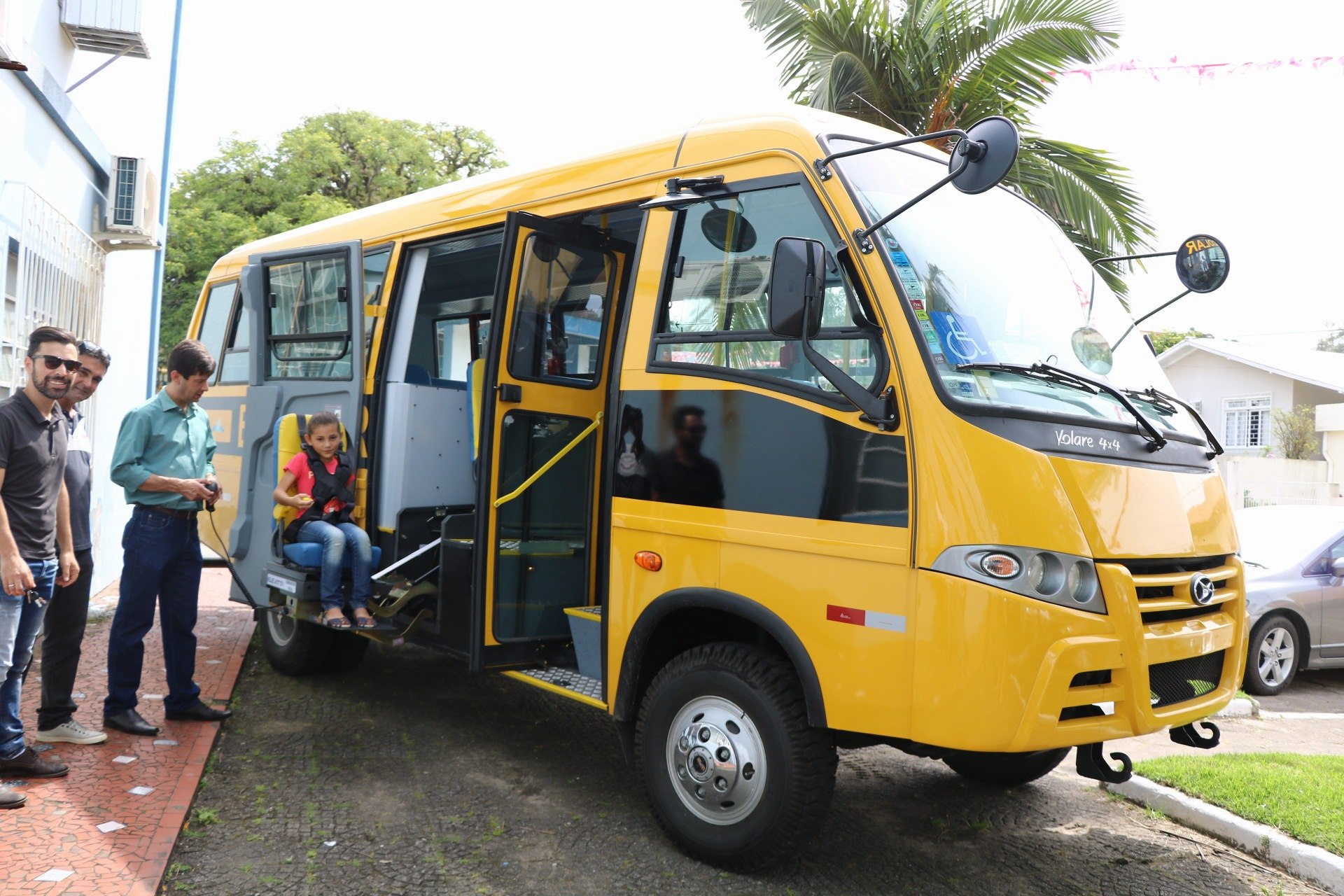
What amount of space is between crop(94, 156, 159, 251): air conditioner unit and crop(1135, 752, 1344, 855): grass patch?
8.64 m

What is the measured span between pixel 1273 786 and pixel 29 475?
5.93m

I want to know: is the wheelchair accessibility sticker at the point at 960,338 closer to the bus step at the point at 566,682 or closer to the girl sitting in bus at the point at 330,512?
the bus step at the point at 566,682

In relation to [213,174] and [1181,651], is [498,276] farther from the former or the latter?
[213,174]

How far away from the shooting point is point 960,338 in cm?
382

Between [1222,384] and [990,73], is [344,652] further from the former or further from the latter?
[1222,384]

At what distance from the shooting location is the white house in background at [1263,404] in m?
23.6

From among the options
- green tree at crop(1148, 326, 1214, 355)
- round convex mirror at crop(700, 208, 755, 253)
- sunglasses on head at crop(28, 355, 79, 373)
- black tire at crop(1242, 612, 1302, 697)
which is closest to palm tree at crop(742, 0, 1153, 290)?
black tire at crop(1242, 612, 1302, 697)

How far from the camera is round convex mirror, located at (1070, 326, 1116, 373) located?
13.6 ft

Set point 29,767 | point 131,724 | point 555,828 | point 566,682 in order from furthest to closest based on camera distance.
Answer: point 131,724 → point 566,682 → point 29,767 → point 555,828

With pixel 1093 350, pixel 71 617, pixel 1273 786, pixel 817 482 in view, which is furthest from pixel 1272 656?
pixel 71 617

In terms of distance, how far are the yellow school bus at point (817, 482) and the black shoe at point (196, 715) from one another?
1.13 m

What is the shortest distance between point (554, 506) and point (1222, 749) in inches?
167

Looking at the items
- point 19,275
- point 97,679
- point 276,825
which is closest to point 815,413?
point 276,825

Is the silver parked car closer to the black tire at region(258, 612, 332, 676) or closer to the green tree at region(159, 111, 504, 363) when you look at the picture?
the black tire at region(258, 612, 332, 676)
